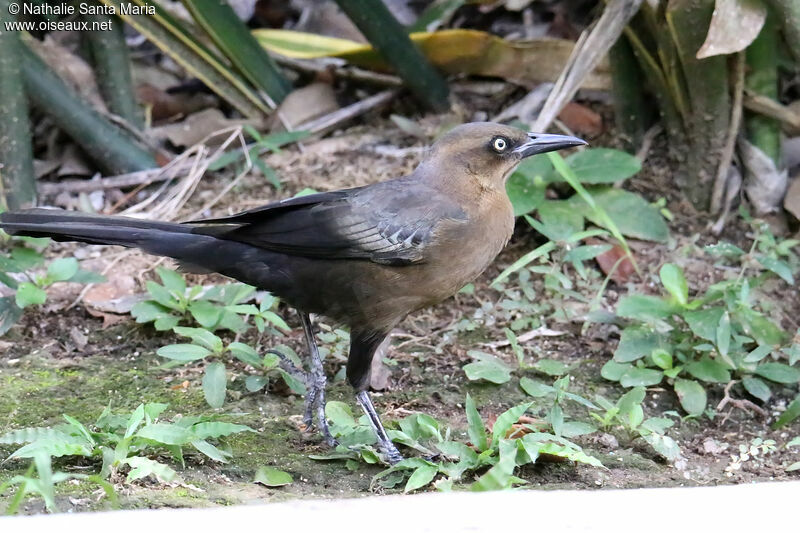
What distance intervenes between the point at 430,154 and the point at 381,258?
2.21 feet

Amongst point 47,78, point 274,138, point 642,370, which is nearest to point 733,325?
point 642,370

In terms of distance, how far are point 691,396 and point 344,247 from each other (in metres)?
1.56

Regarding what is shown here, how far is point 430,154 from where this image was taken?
14.7 ft

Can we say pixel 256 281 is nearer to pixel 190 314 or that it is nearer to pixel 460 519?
pixel 190 314

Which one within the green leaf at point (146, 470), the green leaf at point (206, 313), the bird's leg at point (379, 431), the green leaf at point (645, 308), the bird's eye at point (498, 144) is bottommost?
the bird's leg at point (379, 431)

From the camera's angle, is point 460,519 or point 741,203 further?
point 741,203

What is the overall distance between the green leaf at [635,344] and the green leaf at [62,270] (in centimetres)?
244

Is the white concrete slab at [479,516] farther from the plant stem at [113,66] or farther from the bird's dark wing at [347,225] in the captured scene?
the plant stem at [113,66]

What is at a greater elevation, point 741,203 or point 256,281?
point 256,281

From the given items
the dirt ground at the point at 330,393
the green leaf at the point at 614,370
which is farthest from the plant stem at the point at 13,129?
the green leaf at the point at 614,370

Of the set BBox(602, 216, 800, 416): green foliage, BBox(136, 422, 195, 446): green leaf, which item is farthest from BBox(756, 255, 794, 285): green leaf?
BBox(136, 422, 195, 446): green leaf

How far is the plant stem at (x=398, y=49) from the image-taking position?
5867 millimetres

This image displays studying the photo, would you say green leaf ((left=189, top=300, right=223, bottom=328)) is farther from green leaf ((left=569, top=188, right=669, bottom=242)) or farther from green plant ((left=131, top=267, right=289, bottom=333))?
green leaf ((left=569, top=188, right=669, bottom=242))

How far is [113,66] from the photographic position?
19.9ft
